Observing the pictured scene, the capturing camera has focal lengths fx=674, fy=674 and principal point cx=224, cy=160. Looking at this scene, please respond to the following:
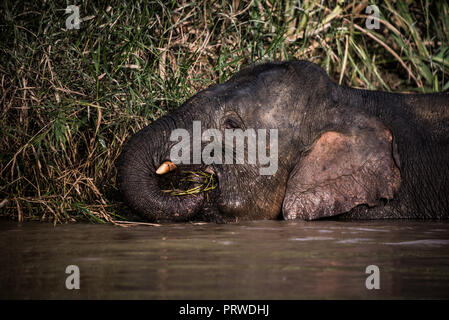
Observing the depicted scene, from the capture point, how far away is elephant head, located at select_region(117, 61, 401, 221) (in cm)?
534

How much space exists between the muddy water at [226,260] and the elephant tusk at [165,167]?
0.46 m

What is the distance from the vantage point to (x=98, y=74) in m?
6.23

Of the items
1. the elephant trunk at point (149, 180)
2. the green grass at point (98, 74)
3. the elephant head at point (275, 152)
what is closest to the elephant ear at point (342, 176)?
the elephant head at point (275, 152)

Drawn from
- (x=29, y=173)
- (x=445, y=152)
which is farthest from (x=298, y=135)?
(x=29, y=173)

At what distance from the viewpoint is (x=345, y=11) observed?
8703 mm

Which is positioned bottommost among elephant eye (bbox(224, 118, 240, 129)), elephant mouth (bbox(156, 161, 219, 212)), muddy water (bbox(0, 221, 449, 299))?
muddy water (bbox(0, 221, 449, 299))

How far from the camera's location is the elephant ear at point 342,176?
540 centimetres

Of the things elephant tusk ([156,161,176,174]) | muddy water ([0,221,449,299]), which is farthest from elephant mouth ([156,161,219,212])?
muddy water ([0,221,449,299])

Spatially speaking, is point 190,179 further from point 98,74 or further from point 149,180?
point 98,74

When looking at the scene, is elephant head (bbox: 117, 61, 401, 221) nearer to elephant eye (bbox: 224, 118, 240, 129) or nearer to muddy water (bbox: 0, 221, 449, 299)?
elephant eye (bbox: 224, 118, 240, 129)

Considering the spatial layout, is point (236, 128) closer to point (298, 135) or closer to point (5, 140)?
point (298, 135)
